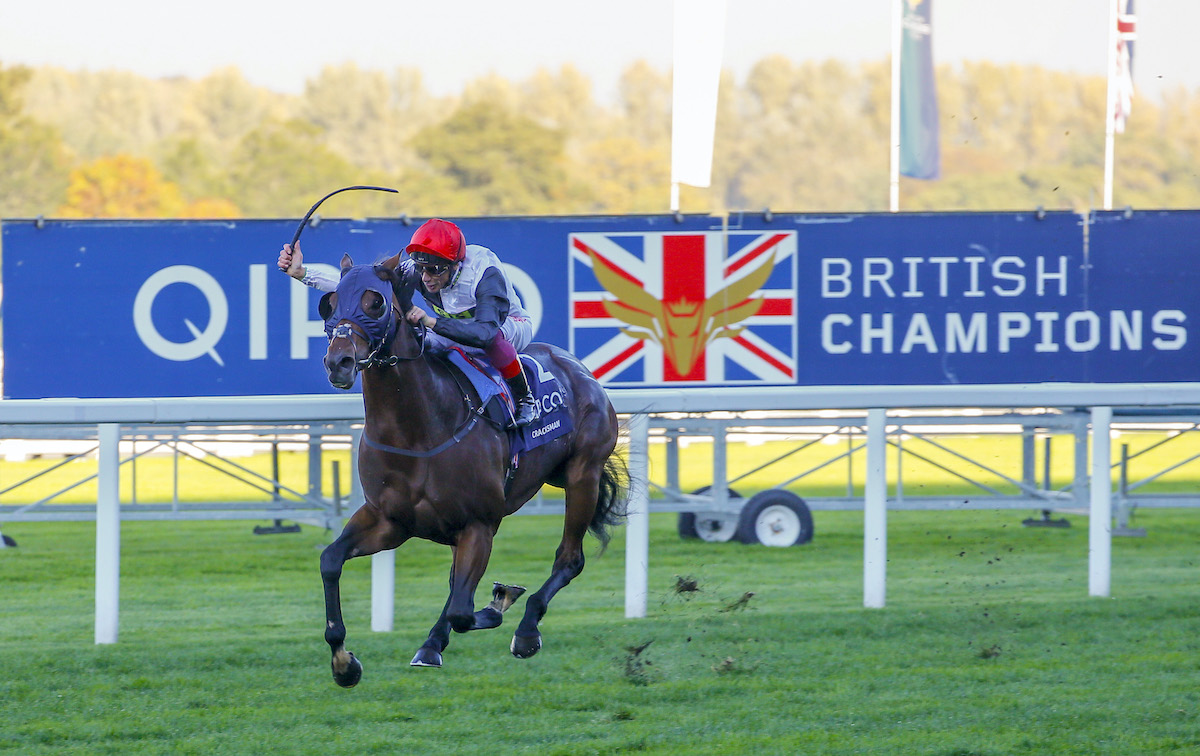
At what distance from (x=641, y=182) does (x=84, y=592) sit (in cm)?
5913

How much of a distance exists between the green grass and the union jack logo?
82.9 inches

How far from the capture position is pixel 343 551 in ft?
18.2

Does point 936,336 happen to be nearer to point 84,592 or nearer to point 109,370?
point 109,370

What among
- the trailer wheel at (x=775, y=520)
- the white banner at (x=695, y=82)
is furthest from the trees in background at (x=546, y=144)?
the white banner at (x=695, y=82)

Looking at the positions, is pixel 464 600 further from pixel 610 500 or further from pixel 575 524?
pixel 610 500

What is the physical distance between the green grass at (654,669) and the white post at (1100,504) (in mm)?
285

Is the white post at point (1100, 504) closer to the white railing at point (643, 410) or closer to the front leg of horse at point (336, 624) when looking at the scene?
the white railing at point (643, 410)

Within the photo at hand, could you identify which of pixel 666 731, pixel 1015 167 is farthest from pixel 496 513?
pixel 1015 167

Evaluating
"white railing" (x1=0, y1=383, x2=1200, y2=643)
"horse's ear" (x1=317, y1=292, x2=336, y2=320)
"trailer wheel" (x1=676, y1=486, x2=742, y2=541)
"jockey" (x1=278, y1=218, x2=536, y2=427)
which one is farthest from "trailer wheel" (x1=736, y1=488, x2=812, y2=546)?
"horse's ear" (x1=317, y1=292, x2=336, y2=320)

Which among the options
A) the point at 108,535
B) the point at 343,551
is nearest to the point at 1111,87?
the point at 108,535

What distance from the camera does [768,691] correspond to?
9961 millimetres

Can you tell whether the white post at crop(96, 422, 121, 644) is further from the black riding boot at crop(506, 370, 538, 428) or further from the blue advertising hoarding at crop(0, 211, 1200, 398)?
the black riding boot at crop(506, 370, 538, 428)

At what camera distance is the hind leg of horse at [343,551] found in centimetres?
537

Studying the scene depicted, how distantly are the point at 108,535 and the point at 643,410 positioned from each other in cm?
467
